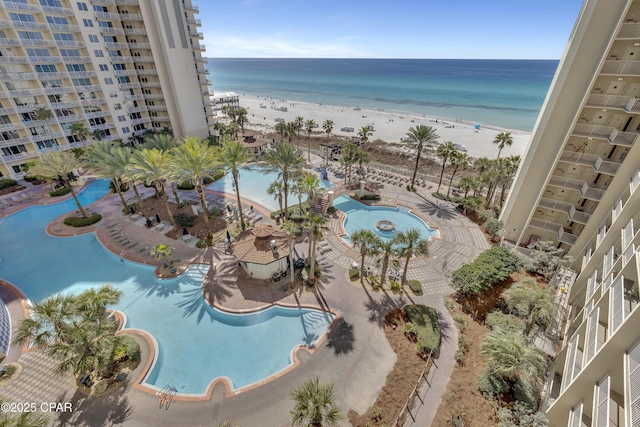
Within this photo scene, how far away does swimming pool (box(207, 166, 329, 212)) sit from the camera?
44978 millimetres

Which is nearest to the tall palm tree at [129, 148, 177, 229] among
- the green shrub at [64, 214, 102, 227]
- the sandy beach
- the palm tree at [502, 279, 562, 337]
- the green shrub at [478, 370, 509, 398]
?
the green shrub at [64, 214, 102, 227]

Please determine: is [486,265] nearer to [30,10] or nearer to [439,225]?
[439,225]

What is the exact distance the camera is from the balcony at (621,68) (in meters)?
23.4

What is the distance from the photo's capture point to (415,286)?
91.3 feet

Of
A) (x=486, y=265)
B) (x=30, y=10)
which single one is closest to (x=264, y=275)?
(x=486, y=265)

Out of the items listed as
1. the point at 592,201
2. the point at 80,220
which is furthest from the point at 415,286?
the point at 80,220

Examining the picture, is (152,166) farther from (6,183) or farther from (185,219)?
(6,183)

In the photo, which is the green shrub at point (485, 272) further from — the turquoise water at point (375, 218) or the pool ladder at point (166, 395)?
the pool ladder at point (166, 395)

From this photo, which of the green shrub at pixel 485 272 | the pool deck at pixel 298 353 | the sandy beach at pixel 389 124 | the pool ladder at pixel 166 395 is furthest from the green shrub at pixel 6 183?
the green shrub at pixel 485 272

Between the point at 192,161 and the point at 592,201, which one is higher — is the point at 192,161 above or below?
above

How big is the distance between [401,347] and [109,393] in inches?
863

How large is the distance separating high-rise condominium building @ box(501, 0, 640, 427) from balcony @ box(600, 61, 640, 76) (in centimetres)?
7

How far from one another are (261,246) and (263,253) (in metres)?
0.95

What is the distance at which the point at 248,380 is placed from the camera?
64.4 feet
